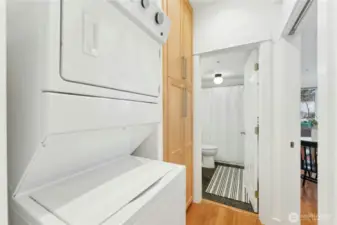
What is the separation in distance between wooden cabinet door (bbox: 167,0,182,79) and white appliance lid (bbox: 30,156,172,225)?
1122mm

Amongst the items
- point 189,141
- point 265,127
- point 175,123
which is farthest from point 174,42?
point 265,127

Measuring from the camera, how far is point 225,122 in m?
4.52

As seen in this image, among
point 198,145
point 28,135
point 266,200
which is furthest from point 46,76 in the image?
point 266,200

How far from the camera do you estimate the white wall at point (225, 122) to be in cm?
433

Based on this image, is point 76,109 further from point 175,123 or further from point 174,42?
point 174,42

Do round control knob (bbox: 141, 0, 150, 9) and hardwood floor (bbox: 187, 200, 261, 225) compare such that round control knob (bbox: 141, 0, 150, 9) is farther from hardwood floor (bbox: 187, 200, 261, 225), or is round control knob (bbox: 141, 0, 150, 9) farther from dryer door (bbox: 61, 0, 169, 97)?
hardwood floor (bbox: 187, 200, 261, 225)

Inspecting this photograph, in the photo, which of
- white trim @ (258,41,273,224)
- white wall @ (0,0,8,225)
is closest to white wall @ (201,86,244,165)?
white trim @ (258,41,273,224)

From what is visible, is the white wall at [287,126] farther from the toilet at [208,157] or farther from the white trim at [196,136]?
the toilet at [208,157]

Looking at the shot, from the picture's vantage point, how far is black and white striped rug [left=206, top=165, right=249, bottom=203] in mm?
2603

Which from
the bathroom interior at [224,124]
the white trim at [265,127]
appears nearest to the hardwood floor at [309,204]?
the white trim at [265,127]

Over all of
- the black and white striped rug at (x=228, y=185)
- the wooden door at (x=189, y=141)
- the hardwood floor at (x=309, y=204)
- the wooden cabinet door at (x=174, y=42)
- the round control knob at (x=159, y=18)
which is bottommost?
the hardwood floor at (x=309, y=204)

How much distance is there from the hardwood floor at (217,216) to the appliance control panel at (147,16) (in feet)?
6.84

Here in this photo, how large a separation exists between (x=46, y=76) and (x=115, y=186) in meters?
0.50

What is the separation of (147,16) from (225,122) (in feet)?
13.5
